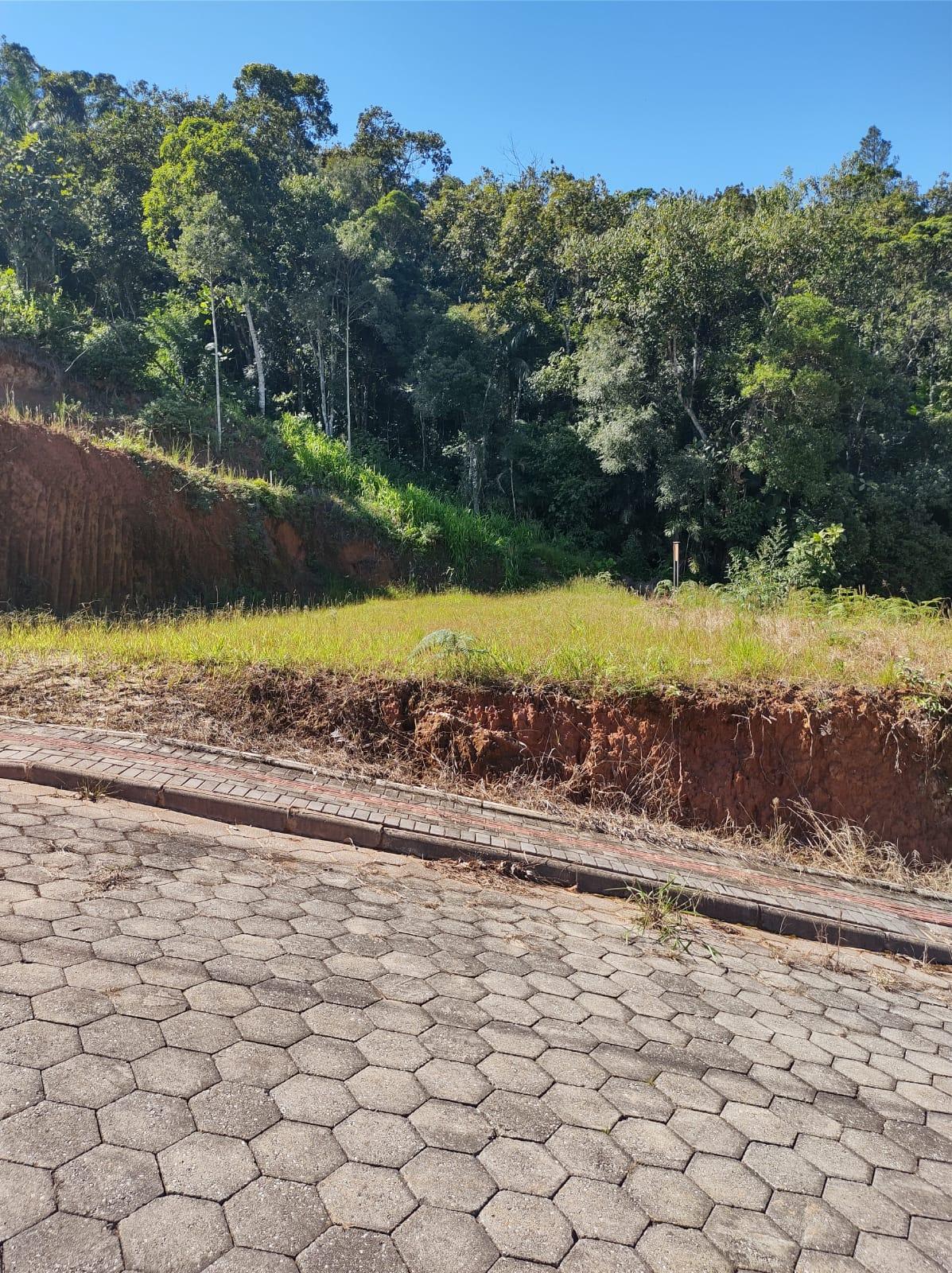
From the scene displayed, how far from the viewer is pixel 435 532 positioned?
19688 millimetres

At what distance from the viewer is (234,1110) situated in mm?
2293

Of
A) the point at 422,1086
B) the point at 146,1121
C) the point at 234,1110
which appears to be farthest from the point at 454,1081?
the point at 146,1121

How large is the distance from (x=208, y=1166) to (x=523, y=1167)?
0.86m

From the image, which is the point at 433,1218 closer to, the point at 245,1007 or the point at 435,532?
the point at 245,1007

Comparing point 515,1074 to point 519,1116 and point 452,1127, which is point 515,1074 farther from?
point 452,1127

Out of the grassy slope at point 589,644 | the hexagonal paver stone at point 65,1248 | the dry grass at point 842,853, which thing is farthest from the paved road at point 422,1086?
the grassy slope at point 589,644

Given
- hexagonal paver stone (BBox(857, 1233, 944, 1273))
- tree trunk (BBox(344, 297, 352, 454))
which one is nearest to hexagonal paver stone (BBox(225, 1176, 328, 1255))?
hexagonal paver stone (BBox(857, 1233, 944, 1273))

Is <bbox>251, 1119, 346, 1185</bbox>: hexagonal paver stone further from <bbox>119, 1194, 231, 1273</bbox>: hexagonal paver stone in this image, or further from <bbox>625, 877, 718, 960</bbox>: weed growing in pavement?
<bbox>625, 877, 718, 960</bbox>: weed growing in pavement

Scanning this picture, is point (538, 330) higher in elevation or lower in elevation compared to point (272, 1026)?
higher

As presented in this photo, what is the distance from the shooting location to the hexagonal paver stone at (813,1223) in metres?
2.15

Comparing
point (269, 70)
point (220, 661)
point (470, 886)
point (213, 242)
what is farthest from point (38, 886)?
point (269, 70)

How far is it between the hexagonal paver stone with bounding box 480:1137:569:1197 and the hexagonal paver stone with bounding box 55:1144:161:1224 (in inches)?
34.9

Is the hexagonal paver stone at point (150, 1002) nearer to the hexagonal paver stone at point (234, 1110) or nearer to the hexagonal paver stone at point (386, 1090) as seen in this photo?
the hexagonal paver stone at point (234, 1110)

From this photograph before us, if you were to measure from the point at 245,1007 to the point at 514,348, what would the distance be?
25.3 metres
